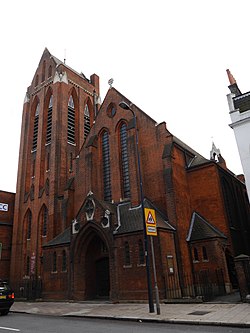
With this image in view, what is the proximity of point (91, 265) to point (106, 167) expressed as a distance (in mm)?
9010

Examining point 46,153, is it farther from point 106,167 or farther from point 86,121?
point 106,167

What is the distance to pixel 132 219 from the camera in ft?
70.3

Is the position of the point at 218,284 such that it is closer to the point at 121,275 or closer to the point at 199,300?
the point at 199,300

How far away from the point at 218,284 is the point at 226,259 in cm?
287

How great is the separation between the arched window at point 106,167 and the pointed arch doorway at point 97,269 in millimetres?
4709

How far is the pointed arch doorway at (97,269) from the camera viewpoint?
22.5 meters

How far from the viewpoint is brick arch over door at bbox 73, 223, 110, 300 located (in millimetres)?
22016

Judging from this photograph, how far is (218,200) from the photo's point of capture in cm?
2348

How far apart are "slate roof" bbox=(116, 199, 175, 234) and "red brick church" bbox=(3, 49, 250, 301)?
0.31 ft

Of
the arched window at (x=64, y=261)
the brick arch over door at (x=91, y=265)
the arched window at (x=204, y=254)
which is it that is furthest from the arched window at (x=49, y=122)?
the arched window at (x=204, y=254)

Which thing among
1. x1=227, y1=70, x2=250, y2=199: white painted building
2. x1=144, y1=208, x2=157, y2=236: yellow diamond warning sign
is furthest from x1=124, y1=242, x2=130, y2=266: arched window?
x1=227, y1=70, x2=250, y2=199: white painted building

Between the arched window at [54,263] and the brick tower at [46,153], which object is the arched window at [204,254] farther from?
the brick tower at [46,153]

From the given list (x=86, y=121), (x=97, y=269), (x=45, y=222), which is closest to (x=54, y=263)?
(x=97, y=269)

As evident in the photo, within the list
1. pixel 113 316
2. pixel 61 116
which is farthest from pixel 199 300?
pixel 61 116
